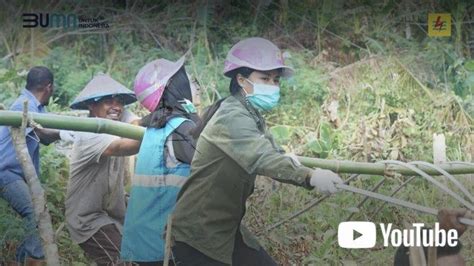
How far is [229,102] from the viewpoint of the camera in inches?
217

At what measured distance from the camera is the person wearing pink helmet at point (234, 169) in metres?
5.44

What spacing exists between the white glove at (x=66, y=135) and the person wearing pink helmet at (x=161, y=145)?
0.35 meters

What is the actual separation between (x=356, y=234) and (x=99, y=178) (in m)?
1.30

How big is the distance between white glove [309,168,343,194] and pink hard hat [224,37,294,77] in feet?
1.80

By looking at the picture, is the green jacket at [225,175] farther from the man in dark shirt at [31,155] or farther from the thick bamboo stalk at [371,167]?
the man in dark shirt at [31,155]

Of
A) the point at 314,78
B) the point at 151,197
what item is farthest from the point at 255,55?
the point at 151,197

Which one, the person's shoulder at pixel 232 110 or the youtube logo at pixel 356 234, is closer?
the person's shoulder at pixel 232 110

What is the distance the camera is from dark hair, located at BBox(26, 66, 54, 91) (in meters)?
5.56

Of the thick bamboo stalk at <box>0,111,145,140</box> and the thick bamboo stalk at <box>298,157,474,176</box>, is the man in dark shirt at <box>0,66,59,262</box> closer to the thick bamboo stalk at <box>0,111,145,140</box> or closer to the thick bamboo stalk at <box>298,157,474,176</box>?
the thick bamboo stalk at <box>0,111,145,140</box>

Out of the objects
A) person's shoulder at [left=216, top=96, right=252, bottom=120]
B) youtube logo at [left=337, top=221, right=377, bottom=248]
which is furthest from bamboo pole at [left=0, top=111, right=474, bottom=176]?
person's shoulder at [left=216, top=96, right=252, bottom=120]

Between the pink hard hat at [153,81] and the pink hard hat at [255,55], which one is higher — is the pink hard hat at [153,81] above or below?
below

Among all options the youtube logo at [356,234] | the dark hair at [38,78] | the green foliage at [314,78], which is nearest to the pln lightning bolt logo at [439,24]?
the green foliage at [314,78]

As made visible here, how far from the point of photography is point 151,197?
557 centimetres

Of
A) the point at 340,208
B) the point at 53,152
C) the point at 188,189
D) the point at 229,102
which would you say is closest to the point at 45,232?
the point at 53,152
